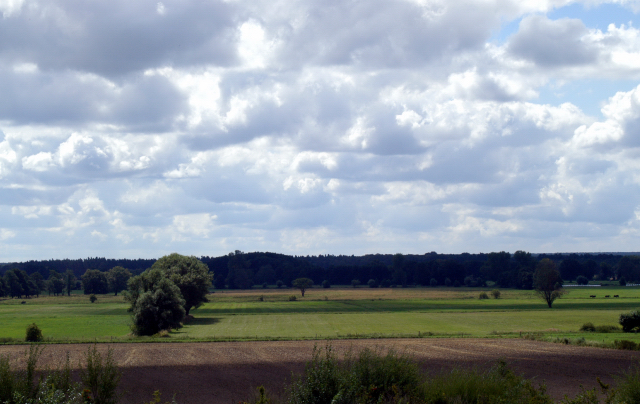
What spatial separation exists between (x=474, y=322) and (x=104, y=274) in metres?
147

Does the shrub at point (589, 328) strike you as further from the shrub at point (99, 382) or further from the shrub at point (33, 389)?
the shrub at point (33, 389)

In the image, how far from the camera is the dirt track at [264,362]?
85.9ft

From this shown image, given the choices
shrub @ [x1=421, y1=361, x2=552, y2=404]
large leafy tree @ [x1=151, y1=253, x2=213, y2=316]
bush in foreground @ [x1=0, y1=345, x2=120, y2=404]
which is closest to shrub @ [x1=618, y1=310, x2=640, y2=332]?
shrub @ [x1=421, y1=361, x2=552, y2=404]

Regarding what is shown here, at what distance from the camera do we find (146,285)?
221 feet

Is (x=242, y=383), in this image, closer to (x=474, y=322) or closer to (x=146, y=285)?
(x=146, y=285)

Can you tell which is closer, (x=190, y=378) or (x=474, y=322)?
(x=190, y=378)

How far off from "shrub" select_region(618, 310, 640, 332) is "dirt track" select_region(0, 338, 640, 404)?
60.5 feet

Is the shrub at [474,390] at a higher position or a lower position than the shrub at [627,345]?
higher

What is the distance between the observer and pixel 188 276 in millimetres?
81812

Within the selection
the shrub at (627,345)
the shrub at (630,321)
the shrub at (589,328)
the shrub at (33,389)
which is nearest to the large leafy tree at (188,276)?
the shrub at (589,328)

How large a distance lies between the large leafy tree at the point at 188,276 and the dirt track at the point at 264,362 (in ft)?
124

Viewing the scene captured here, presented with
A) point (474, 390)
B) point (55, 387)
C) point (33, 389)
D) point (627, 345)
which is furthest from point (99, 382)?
point (627, 345)

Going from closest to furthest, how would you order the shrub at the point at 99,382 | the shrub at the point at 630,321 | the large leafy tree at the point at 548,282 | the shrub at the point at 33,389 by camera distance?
1. the shrub at the point at 33,389
2. the shrub at the point at 99,382
3. the shrub at the point at 630,321
4. the large leafy tree at the point at 548,282

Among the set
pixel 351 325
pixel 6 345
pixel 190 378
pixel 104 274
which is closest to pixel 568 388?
pixel 190 378
